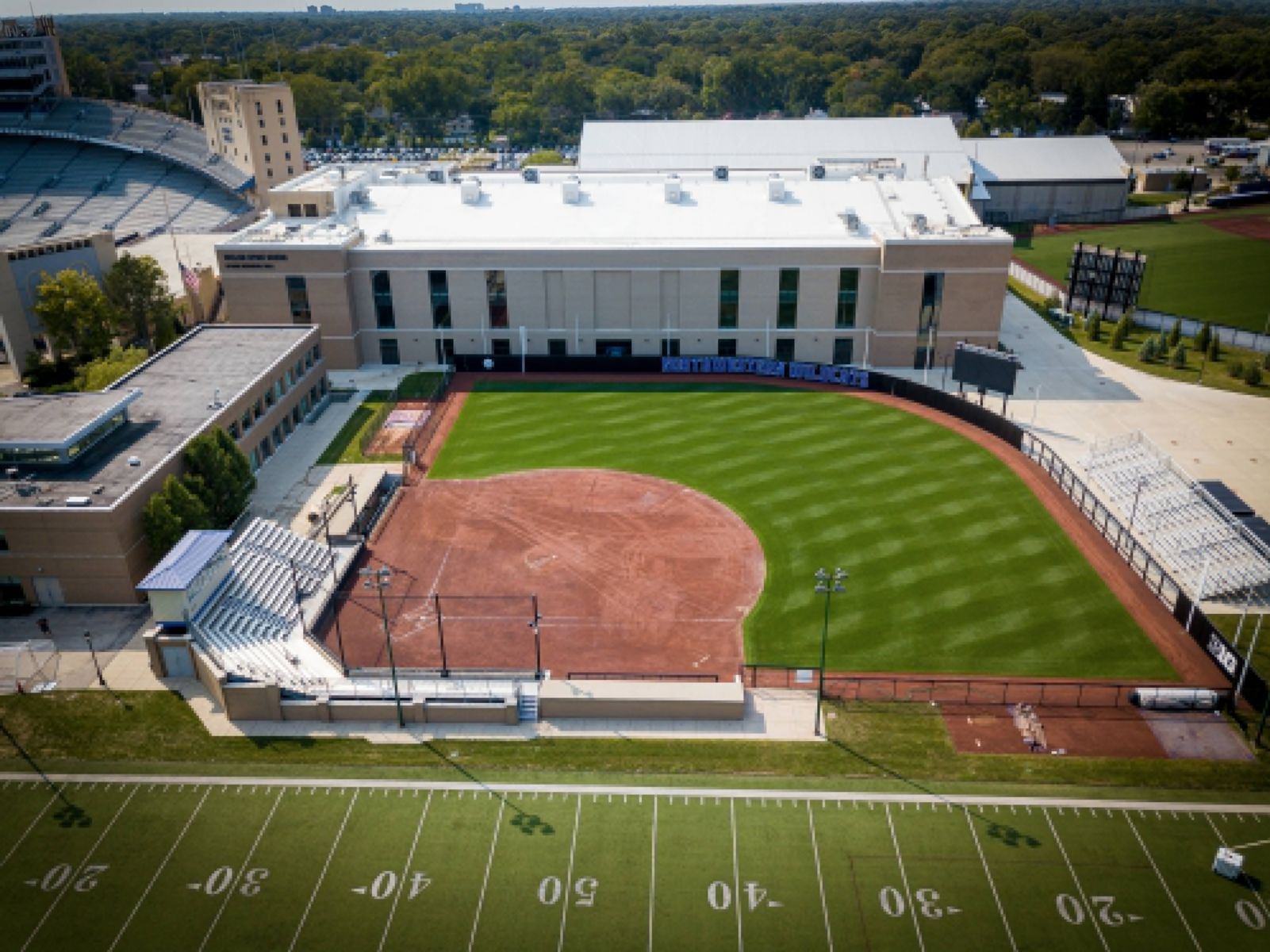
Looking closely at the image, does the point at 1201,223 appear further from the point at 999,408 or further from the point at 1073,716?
the point at 1073,716

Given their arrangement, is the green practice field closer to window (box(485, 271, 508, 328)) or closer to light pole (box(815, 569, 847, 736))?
light pole (box(815, 569, 847, 736))

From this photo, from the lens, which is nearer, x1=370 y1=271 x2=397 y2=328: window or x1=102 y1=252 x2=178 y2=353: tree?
x1=370 y1=271 x2=397 y2=328: window

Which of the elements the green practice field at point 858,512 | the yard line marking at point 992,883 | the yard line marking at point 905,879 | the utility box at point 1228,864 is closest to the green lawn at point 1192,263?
the green practice field at point 858,512

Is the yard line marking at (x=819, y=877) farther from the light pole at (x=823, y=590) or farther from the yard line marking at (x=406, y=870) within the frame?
the yard line marking at (x=406, y=870)

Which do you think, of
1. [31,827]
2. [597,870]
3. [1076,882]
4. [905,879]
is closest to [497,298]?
[31,827]

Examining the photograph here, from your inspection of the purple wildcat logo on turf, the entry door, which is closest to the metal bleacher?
the purple wildcat logo on turf

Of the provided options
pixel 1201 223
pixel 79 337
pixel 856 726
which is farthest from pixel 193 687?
pixel 1201 223
